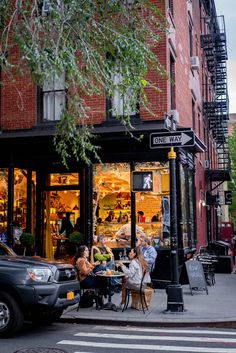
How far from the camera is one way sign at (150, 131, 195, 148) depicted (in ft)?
35.8

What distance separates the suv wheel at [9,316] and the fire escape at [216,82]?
18.5 meters

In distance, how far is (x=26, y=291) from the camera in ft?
27.3

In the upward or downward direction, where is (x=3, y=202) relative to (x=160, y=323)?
upward

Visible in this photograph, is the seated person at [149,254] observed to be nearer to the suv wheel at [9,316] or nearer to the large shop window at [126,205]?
the large shop window at [126,205]

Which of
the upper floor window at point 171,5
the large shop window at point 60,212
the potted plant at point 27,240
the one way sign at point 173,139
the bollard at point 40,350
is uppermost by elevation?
the upper floor window at point 171,5

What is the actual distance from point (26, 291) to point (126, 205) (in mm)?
7244

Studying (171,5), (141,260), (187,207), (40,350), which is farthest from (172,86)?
(40,350)

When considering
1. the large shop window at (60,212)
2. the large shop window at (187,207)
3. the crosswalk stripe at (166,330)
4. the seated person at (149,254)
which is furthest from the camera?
the large shop window at (60,212)

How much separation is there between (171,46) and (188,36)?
557cm

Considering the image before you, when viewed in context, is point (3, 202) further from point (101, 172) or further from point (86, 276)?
point (86, 276)

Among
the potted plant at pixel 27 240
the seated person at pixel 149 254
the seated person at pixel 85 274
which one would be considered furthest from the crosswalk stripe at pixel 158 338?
the potted plant at pixel 27 240

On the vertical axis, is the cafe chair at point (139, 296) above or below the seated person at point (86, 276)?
below

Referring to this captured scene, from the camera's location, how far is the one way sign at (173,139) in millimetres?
10922

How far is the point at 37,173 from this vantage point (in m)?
16.8
